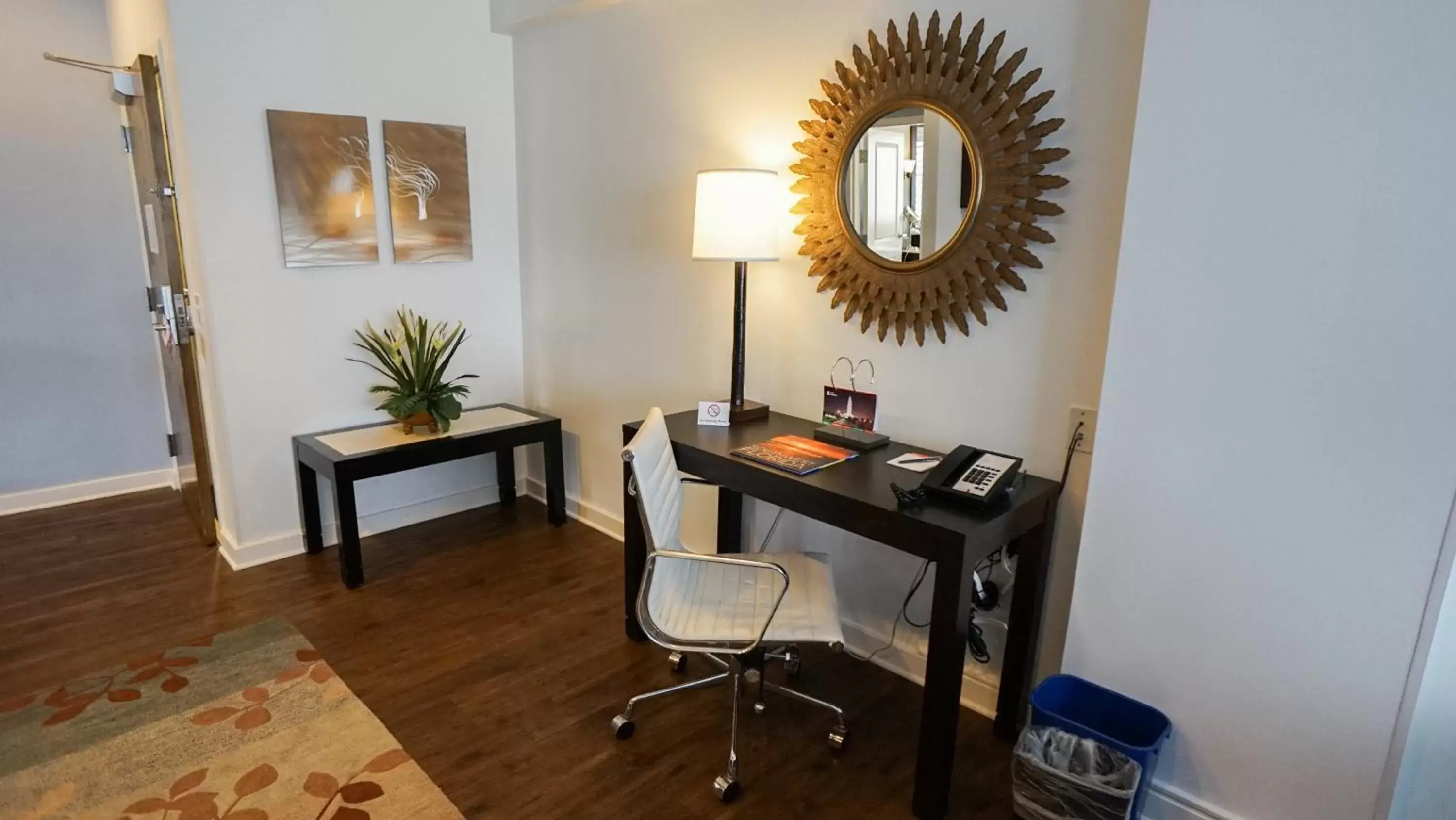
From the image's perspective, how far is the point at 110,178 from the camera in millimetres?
3727

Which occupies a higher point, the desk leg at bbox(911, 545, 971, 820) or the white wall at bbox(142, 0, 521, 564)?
the white wall at bbox(142, 0, 521, 564)

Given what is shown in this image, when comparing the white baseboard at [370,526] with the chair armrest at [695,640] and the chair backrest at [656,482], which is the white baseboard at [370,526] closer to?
the chair backrest at [656,482]

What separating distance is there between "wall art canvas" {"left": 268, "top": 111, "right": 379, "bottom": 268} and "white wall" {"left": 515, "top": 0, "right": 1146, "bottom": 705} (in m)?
0.73

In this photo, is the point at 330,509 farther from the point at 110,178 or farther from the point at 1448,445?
the point at 1448,445

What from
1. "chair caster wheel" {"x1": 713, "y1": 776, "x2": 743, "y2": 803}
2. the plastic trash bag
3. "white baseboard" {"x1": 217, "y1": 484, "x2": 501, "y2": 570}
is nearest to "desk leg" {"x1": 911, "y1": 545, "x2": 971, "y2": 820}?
the plastic trash bag

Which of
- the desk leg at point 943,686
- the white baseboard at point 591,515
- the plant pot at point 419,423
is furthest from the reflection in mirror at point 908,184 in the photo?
the plant pot at point 419,423

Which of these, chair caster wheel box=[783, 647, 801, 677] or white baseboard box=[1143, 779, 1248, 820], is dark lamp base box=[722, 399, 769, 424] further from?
white baseboard box=[1143, 779, 1248, 820]

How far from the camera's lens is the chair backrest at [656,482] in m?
1.87

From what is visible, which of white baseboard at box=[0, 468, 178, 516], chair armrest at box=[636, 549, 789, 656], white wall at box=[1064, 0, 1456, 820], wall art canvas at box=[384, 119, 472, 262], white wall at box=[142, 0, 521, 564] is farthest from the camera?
white baseboard at box=[0, 468, 178, 516]

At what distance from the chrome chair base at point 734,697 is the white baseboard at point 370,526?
1.70 meters

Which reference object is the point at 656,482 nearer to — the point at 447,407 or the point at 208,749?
the point at 208,749

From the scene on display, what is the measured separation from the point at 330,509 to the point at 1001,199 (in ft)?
9.58

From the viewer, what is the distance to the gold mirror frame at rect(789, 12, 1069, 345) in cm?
198

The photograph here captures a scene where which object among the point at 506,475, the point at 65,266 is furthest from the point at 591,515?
the point at 65,266
